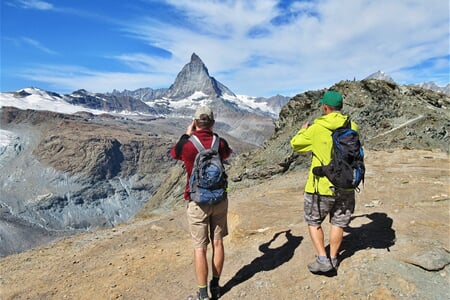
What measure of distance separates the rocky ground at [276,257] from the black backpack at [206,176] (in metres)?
2.01

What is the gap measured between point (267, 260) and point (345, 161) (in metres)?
3.04

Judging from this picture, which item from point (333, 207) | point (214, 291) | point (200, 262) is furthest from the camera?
point (214, 291)

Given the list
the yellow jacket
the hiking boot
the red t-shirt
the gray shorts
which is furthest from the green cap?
the hiking boot

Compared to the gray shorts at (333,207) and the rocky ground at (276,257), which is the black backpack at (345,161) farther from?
the rocky ground at (276,257)

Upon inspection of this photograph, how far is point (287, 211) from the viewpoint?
11289 mm

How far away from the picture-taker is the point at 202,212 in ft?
19.5

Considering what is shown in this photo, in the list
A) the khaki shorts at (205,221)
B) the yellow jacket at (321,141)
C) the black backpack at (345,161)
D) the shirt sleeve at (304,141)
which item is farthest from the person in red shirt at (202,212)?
the black backpack at (345,161)

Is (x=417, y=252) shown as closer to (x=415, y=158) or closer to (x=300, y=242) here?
(x=300, y=242)

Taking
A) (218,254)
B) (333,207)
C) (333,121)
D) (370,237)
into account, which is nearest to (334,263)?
(333,207)

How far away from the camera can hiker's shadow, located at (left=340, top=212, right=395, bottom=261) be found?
7.06m

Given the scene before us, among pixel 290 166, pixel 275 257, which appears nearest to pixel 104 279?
pixel 275 257

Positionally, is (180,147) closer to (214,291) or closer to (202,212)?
(202,212)

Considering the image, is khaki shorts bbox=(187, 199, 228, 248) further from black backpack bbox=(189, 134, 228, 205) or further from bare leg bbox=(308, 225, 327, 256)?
bare leg bbox=(308, 225, 327, 256)

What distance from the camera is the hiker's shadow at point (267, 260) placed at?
278 inches
